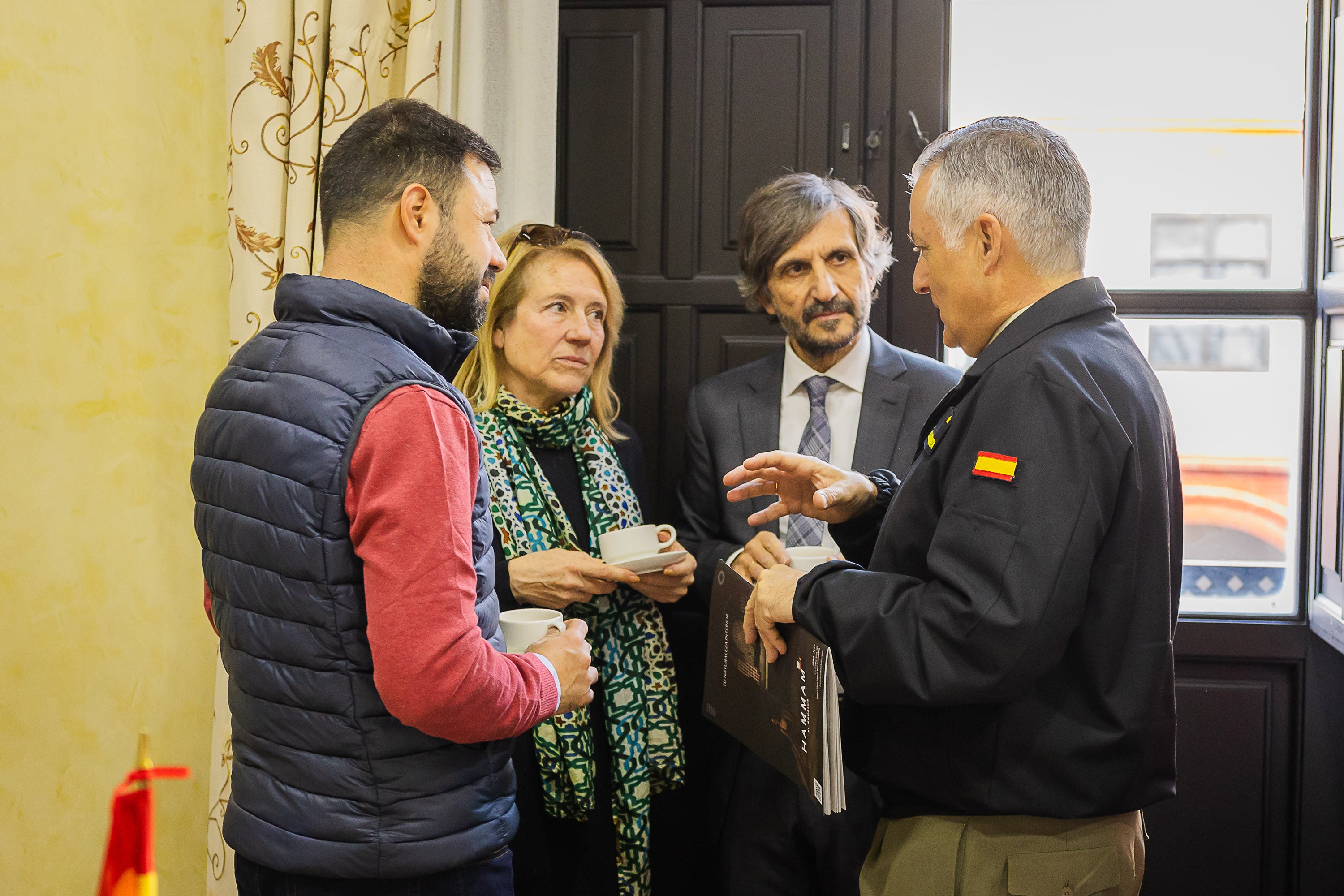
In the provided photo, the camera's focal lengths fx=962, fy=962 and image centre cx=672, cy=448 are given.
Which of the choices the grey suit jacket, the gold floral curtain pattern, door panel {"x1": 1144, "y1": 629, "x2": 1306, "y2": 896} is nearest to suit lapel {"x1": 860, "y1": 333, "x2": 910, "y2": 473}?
the grey suit jacket

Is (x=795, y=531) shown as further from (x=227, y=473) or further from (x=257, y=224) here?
(x=257, y=224)

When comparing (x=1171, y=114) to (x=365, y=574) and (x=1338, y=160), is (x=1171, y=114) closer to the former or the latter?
(x=1338, y=160)

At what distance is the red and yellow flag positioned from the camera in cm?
49

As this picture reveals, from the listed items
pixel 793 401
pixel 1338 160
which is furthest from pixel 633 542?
pixel 1338 160

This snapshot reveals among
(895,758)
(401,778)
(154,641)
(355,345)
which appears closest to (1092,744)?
(895,758)

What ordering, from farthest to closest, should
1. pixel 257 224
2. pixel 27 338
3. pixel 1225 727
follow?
pixel 1225 727 → pixel 257 224 → pixel 27 338

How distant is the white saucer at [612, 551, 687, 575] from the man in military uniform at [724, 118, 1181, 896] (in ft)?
1.33

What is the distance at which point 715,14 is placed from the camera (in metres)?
2.25

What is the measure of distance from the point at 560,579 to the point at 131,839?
1.23 metres

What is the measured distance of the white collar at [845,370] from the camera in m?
1.98

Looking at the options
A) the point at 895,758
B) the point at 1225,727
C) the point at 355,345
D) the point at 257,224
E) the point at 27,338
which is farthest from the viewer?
the point at 1225,727

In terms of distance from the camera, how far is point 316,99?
6.56 ft

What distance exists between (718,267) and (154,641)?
1501 mm

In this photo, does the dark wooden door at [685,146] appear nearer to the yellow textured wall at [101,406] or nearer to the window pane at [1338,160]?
the yellow textured wall at [101,406]
